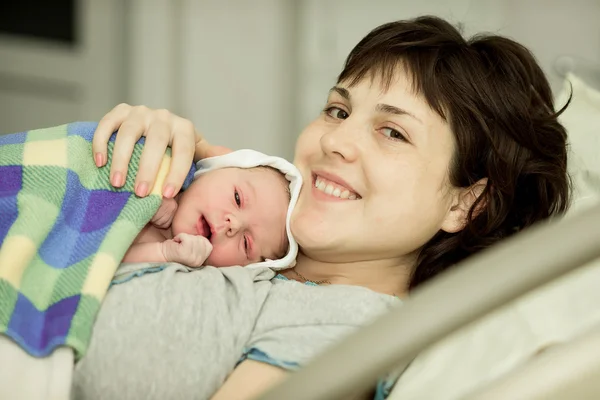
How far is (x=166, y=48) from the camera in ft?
12.5

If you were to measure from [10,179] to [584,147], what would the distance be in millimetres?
1333

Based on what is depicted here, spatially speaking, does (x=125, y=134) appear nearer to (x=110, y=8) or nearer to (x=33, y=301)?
(x=33, y=301)

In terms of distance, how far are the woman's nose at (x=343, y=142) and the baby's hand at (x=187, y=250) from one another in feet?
1.09

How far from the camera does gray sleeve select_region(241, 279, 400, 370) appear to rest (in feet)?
3.87

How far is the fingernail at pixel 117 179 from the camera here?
1367 millimetres

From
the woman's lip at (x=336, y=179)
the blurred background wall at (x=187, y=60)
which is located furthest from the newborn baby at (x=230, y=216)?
the blurred background wall at (x=187, y=60)

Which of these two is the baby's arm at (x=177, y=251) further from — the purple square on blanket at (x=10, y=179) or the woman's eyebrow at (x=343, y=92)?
the woman's eyebrow at (x=343, y=92)

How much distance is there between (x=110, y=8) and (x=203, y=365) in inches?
125

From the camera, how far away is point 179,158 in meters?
1.45

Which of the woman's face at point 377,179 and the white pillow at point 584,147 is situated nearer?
the woman's face at point 377,179

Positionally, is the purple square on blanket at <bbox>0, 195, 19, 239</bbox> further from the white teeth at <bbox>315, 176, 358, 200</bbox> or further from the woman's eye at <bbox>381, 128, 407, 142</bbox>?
the woman's eye at <bbox>381, 128, 407, 142</bbox>

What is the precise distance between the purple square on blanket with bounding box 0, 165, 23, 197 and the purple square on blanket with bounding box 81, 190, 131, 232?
0.42ft

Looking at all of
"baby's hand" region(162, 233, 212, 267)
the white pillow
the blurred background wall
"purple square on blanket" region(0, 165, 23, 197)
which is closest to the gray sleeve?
"baby's hand" region(162, 233, 212, 267)

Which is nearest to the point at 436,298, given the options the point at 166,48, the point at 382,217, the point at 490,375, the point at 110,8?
the point at 490,375
